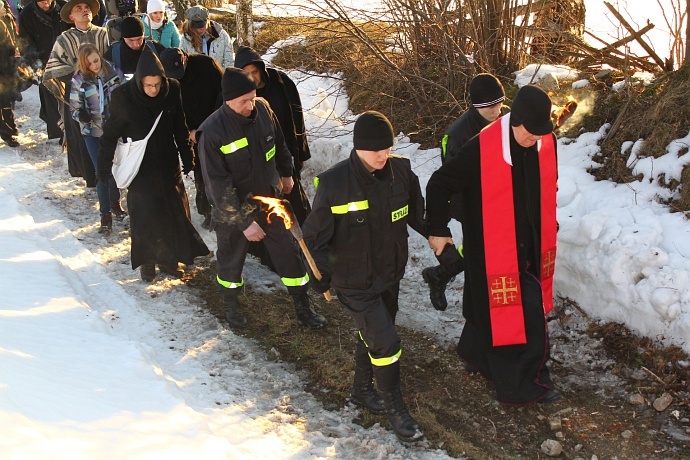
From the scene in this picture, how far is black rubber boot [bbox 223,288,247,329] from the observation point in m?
5.66

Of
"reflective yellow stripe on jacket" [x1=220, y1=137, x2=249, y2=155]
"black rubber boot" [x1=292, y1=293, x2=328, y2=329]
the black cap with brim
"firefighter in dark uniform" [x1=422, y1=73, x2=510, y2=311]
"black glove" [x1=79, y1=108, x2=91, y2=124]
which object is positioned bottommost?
"black rubber boot" [x1=292, y1=293, x2=328, y2=329]

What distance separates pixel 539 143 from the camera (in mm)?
4289

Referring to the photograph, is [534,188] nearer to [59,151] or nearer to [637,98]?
[637,98]

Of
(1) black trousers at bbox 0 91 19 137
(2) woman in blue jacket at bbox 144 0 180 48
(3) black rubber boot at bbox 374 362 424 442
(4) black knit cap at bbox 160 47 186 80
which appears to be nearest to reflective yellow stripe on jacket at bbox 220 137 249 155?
(4) black knit cap at bbox 160 47 186 80

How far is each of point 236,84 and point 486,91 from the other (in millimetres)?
1814

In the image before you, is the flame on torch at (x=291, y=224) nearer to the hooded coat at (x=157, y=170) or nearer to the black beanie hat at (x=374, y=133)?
the black beanie hat at (x=374, y=133)

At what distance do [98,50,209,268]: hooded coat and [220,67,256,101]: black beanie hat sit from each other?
1.03 m

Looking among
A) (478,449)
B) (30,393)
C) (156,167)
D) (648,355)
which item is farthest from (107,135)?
(648,355)

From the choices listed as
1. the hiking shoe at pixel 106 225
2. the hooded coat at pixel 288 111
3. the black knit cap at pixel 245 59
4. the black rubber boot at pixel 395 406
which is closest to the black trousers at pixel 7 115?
the hiking shoe at pixel 106 225

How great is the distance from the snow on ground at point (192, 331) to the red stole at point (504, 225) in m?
0.77

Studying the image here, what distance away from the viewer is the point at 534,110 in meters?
3.95

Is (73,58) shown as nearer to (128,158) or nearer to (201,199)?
(201,199)

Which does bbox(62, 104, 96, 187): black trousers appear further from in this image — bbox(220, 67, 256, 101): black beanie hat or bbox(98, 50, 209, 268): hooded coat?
bbox(220, 67, 256, 101): black beanie hat

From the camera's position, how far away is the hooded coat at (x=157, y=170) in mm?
5941
